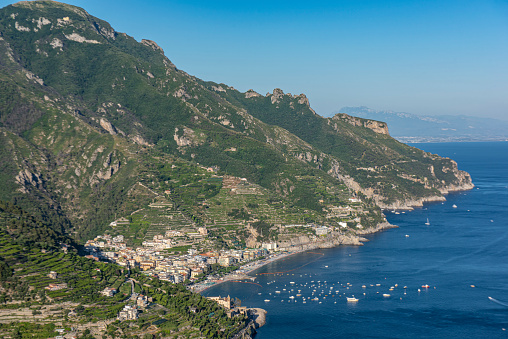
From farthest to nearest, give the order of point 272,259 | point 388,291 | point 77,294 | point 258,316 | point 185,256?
point 272,259
point 185,256
point 388,291
point 258,316
point 77,294

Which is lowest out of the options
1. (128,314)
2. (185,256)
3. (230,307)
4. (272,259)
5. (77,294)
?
(230,307)

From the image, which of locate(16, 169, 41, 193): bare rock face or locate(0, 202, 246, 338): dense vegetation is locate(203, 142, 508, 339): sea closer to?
locate(0, 202, 246, 338): dense vegetation

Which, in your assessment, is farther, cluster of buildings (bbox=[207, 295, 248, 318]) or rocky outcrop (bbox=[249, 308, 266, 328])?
rocky outcrop (bbox=[249, 308, 266, 328])

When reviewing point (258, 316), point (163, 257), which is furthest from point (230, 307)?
point (163, 257)

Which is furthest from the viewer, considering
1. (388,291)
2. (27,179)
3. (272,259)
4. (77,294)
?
(27,179)

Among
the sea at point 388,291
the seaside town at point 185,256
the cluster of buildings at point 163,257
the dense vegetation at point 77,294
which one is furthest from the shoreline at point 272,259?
the dense vegetation at point 77,294

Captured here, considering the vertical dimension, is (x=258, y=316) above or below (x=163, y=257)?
below

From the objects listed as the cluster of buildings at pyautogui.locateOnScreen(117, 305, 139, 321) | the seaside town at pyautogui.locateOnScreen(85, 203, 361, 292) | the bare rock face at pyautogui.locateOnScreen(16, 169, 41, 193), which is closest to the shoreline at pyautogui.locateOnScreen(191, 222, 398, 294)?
the seaside town at pyautogui.locateOnScreen(85, 203, 361, 292)

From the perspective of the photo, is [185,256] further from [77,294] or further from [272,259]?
[77,294]

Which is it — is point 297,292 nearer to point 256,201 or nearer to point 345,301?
point 345,301
